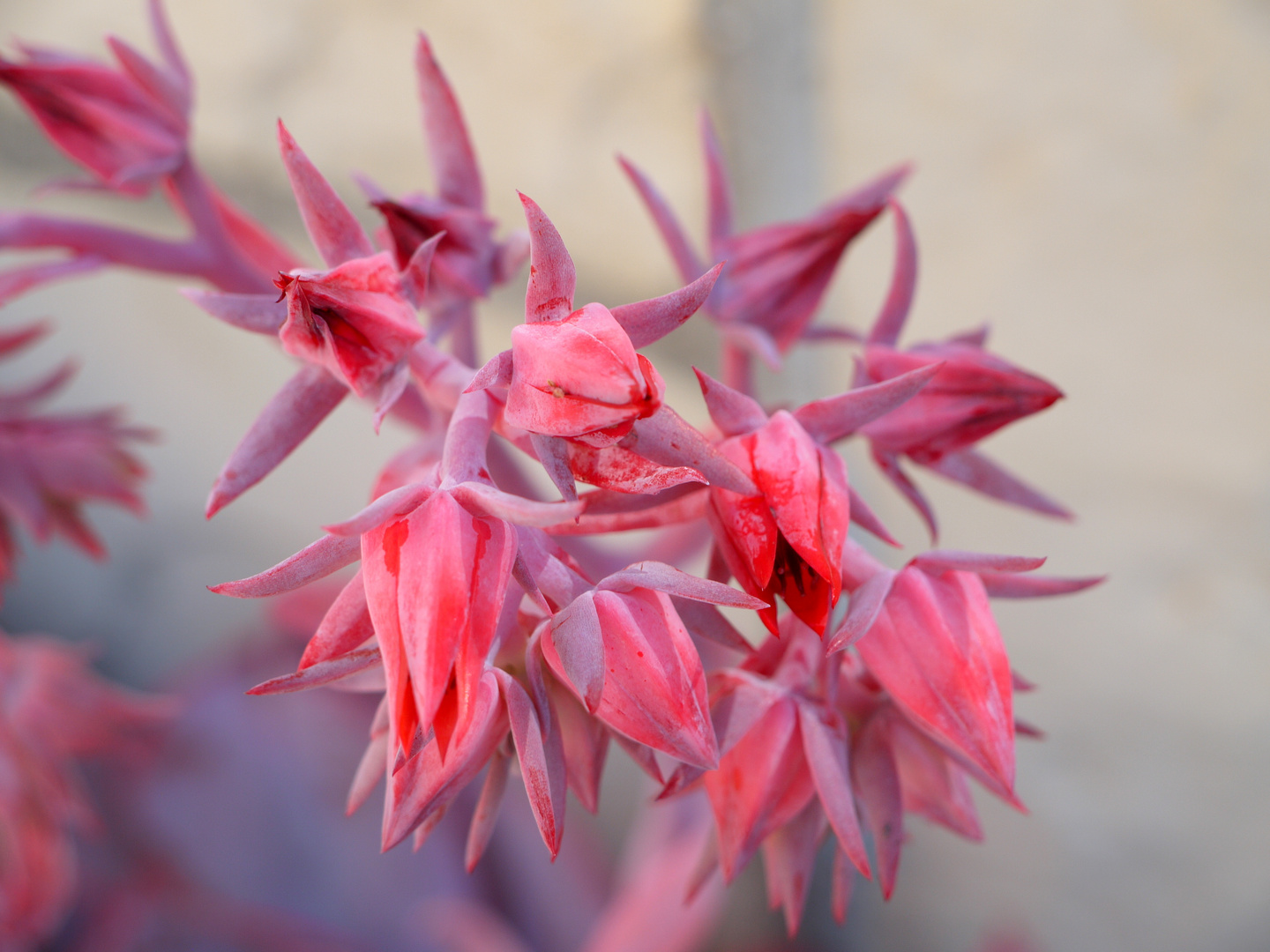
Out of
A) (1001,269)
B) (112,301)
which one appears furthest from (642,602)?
(112,301)

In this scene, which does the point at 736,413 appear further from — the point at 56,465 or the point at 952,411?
the point at 56,465

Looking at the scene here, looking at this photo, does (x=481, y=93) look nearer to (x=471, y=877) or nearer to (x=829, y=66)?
(x=829, y=66)

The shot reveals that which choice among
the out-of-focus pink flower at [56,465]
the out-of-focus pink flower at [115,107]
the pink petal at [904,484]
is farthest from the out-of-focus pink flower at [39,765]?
the pink petal at [904,484]

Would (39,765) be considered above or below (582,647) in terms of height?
below

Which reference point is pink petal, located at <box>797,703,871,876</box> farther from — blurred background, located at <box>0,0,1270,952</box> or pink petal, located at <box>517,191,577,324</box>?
blurred background, located at <box>0,0,1270,952</box>

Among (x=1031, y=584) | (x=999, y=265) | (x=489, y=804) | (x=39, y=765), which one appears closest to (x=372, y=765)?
(x=489, y=804)

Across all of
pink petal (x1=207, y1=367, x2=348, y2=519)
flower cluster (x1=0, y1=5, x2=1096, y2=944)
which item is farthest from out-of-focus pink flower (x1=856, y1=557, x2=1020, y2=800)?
pink petal (x1=207, y1=367, x2=348, y2=519)

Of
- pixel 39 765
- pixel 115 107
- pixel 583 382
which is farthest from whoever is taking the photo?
pixel 39 765
